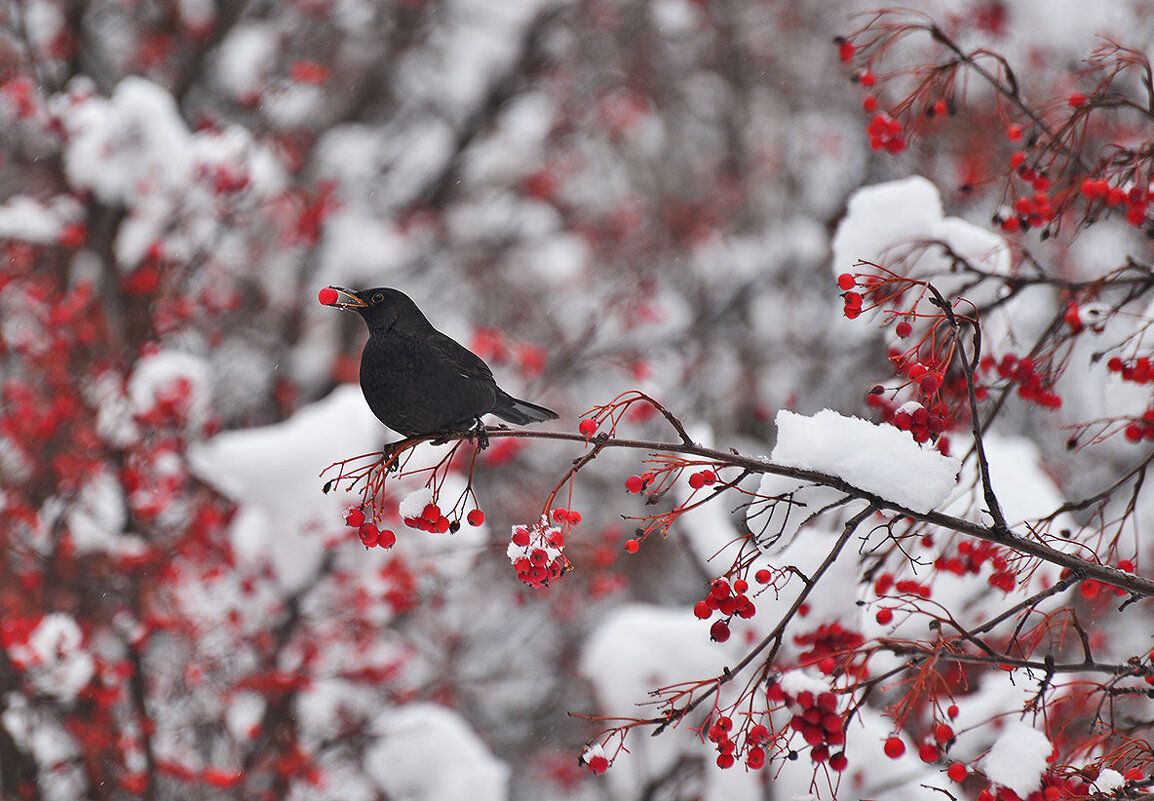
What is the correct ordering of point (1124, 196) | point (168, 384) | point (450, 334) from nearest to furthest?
point (1124, 196), point (168, 384), point (450, 334)

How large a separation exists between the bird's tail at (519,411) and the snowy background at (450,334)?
0.68m

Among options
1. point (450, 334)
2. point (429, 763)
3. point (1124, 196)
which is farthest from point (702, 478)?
point (450, 334)

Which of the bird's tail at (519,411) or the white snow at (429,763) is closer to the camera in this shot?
the bird's tail at (519,411)

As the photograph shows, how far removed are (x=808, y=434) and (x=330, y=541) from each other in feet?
11.7

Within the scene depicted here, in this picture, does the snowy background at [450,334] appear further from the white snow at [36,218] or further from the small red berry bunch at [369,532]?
Answer: the small red berry bunch at [369,532]

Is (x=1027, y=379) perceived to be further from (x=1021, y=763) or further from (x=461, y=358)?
(x=461, y=358)

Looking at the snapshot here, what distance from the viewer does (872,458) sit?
169cm

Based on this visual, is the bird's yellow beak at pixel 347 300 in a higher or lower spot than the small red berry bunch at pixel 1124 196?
lower

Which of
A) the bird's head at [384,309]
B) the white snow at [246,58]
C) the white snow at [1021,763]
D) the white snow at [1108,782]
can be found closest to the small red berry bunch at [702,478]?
the white snow at [1021,763]

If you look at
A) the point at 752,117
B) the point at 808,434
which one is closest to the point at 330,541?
the point at 808,434

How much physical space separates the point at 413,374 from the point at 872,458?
1270mm

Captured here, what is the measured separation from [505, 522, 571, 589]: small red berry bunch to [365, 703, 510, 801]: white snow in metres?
3.66

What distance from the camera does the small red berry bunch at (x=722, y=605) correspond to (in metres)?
1.74

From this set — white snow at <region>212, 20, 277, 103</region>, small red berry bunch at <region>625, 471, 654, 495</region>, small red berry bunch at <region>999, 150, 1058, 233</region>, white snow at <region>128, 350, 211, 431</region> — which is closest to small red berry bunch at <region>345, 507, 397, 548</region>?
small red berry bunch at <region>625, 471, 654, 495</region>
